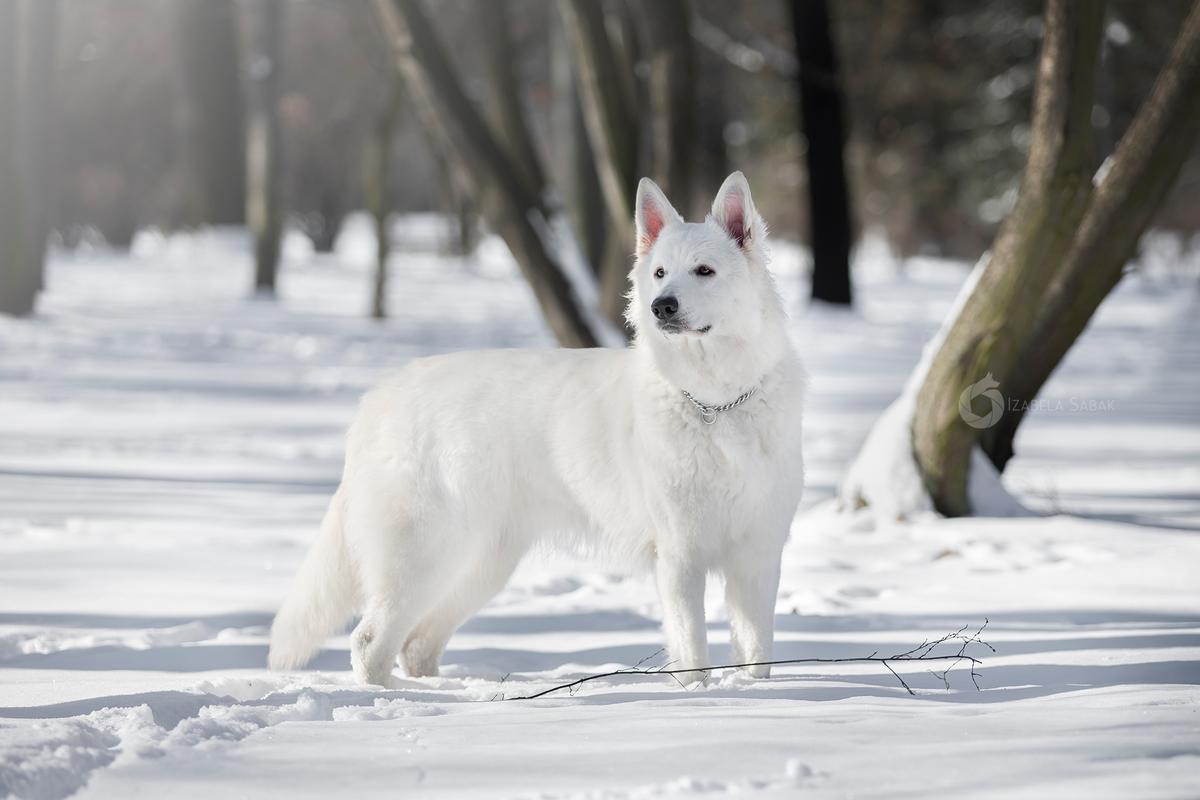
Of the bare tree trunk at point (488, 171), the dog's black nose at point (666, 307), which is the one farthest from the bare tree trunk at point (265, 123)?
the dog's black nose at point (666, 307)

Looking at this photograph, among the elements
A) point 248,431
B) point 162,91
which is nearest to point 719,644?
point 248,431

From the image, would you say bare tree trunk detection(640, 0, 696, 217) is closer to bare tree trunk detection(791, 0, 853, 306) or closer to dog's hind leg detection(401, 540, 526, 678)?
dog's hind leg detection(401, 540, 526, 678)


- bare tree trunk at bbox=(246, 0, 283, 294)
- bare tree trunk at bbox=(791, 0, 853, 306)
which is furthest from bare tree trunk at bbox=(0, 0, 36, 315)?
bare tree trunk at bbox=(791, 0, 853, 306)

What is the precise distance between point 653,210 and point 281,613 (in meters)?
2.06

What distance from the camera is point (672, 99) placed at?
11109 millimetres

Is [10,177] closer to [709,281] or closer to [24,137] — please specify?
[24,137]

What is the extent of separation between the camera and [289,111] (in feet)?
116

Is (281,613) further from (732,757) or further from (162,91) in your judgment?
(162,91)

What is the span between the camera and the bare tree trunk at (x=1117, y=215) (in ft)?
22.1

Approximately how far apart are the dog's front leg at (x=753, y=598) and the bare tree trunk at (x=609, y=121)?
6.43m

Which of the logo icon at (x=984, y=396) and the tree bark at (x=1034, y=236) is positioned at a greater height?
the tree bark at (x=1034, y=236)

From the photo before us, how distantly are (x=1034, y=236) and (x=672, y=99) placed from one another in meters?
4.75

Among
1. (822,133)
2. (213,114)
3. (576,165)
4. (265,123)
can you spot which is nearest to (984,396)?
(822,133)

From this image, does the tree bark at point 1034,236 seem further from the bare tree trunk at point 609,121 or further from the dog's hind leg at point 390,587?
the bare tree trunk at point 609,121
